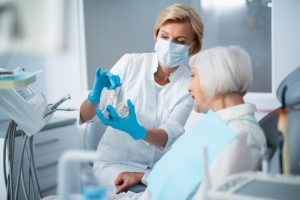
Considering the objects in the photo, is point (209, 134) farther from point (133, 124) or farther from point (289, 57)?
point (289, 57)

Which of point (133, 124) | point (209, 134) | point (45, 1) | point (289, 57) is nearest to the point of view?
point (209, 134)

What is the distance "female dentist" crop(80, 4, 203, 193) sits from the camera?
1747mm

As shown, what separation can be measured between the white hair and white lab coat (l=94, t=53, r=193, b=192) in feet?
1.87

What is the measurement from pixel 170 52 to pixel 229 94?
584 millimetres

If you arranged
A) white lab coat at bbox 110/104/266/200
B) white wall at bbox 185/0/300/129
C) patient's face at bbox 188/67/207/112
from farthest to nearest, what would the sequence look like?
white wall at bbox 185/0/300/129
patient's face at bbox 188/67/207/112
white lab coat at bbox 110/104/266/200

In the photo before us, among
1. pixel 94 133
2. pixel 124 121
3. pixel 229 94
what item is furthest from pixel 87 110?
pixel 229 94

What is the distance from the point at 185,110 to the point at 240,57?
633 mm

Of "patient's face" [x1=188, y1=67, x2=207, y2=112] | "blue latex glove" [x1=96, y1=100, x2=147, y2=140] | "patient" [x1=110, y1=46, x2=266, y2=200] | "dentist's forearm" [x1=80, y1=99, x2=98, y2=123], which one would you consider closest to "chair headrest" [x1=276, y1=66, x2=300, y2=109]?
"patient" [x1=110, y1=46, x2=266, y2=200]

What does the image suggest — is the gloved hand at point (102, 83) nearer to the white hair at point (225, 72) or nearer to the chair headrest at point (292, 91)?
the white hair at point (225, 72)

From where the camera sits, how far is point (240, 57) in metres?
1.22

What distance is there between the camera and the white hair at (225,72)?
3.94 ft

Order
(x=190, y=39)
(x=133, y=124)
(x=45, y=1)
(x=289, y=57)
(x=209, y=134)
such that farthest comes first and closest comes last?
(x=45, y=1) < (x=289, y=57) < (x=190, y=39) < (x=133, y=124) < (x=209, y=134)

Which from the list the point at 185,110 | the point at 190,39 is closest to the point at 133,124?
the point at 185,110

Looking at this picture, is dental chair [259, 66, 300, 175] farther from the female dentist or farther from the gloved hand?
the gloved hand
